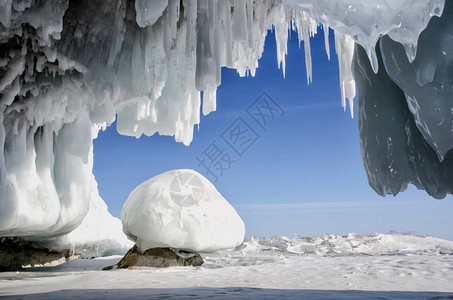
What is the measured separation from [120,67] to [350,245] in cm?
1082

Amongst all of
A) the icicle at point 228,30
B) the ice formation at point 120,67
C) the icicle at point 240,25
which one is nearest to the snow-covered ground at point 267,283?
the ice formation at point 120,67

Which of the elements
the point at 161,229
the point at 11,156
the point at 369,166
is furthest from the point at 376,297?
the point at 11,156

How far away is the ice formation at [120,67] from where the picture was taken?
2992mm

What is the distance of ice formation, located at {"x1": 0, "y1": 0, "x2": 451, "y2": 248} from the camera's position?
9.82ft

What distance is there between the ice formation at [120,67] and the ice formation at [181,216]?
1310mm

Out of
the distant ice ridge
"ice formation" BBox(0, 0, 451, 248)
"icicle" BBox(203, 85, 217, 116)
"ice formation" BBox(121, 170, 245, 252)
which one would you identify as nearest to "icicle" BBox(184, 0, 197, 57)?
"ice formation" BBox(0, 0, 451, 248)

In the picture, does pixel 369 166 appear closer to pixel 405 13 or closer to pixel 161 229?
pixel 405 13

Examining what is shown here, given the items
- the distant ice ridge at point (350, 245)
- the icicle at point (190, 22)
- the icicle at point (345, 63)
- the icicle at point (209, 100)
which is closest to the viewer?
the icicle at point (190, 22)

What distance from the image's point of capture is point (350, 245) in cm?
1369

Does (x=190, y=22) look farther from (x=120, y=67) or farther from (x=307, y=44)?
(x=307, y=44)

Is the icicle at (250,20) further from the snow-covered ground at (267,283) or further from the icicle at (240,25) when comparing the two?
the snow-covered ground at (267,283)

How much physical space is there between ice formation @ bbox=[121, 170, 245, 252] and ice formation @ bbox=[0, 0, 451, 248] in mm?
1310

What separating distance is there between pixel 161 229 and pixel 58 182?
6.90 ft

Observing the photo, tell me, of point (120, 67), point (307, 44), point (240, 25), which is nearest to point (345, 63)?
point (307, 44)
